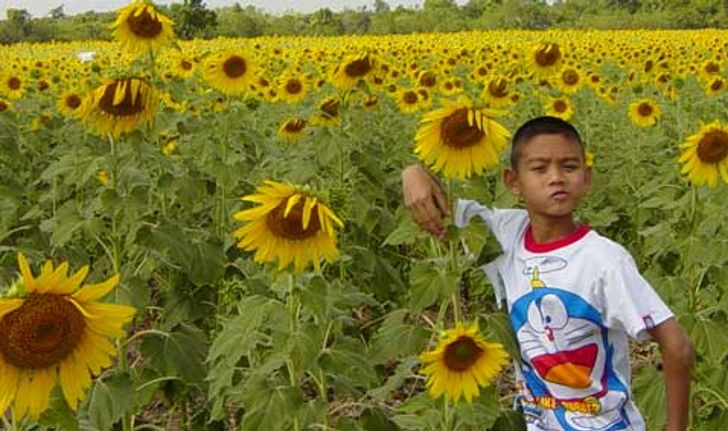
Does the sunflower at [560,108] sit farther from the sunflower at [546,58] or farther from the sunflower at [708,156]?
the sunflower at [708,156]

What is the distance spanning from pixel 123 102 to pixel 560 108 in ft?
12.8

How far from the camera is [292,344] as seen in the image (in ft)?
7.03

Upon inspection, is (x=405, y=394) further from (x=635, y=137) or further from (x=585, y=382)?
(x=635, y=137)

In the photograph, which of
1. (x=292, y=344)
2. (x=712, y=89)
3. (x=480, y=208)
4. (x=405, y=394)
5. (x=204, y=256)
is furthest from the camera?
(x=712, y=89)

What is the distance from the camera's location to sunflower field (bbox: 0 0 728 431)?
204cm

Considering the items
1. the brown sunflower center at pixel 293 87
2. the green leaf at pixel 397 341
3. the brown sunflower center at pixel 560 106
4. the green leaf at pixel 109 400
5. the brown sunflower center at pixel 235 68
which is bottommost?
the green leaf at pixel 109 400

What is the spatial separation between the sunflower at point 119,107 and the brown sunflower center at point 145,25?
2.38 feet

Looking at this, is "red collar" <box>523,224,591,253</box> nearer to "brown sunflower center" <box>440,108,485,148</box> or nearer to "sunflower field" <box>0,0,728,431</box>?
"sunflower field" <box>0,0,728,431</box>

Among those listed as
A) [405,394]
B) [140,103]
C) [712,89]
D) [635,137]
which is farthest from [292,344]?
[712,89]

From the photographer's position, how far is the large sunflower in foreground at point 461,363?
223 cm

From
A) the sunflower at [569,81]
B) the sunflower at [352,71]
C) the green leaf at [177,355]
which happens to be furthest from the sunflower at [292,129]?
the sunflower at [569,81]

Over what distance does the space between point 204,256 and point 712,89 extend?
14.6 ft

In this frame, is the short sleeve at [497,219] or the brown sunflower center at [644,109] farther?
→ the brown sunflower center at [644,109]

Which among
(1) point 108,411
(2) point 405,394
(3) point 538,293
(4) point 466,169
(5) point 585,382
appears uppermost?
(4) point 466,169
